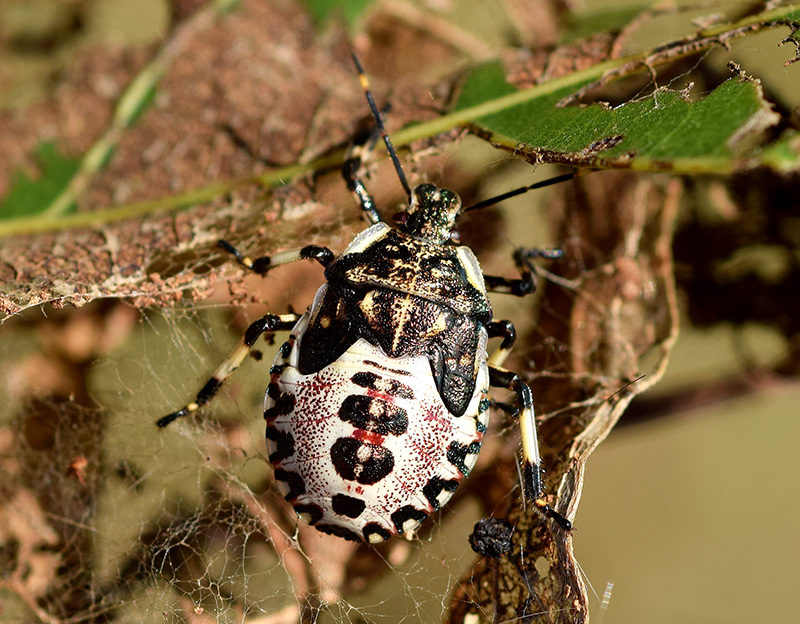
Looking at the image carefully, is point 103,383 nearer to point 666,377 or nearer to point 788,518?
point 666,377

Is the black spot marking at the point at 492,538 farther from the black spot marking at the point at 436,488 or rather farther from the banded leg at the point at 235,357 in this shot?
the banded leg at the point at 235,357

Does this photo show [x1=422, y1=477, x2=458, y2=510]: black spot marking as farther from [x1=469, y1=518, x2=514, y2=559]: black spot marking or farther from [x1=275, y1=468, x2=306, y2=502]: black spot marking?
[x1=275, y1=468, x2=306, y2=502]: black spot marking

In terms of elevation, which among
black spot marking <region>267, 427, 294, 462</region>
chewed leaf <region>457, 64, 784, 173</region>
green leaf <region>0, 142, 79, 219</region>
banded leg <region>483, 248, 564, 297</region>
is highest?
green leaf <region>0, 142, 79, 219</region>

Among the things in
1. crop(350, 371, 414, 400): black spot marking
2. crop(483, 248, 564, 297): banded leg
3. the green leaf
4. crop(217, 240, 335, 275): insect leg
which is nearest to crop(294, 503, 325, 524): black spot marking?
crop(350, 371, 414, 400): black spot marking

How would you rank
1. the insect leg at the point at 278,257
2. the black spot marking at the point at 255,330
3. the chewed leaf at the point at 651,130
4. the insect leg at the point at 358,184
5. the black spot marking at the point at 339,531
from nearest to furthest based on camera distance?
the chewed leaf at the point at 651,130 < the black spot marking at the point at 339,531 < the black spot marking at the point at 255,330 < the insect leg at the point at 278,257 < the insect leg at the point at 358,184

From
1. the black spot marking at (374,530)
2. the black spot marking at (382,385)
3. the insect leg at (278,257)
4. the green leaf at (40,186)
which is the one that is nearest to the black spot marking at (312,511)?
the black spot marking at (374,530)

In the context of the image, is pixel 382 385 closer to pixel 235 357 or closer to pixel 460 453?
pixel 460 453

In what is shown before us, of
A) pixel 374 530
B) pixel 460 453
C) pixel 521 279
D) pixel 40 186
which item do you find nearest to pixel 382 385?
pixel 460 453

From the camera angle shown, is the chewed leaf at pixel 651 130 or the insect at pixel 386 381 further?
the insect at pixel 386 381
